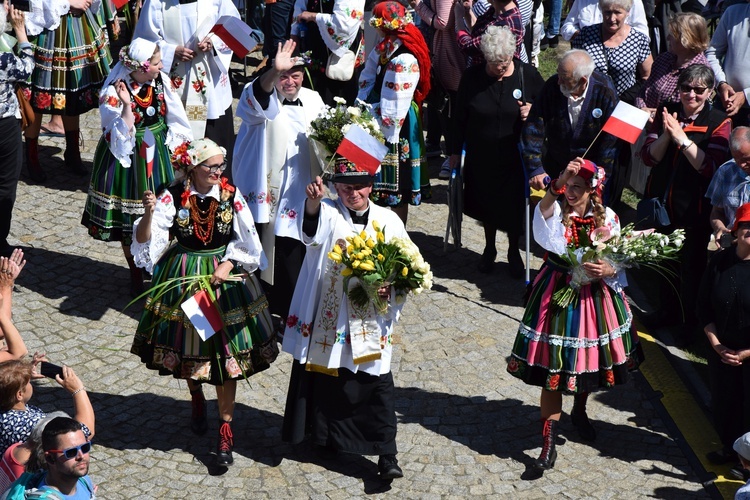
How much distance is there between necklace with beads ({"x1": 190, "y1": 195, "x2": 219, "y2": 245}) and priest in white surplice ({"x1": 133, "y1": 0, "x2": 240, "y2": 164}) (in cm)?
299

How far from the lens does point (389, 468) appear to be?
738cm

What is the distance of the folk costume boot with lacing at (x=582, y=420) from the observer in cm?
792

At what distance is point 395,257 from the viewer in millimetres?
6969

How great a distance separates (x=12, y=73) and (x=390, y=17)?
2.98 metres

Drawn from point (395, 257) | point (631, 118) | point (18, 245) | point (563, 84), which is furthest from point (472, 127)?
point (18, 245)

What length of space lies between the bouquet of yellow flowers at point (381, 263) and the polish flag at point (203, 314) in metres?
0.88

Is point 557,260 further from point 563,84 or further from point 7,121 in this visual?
point 7,121

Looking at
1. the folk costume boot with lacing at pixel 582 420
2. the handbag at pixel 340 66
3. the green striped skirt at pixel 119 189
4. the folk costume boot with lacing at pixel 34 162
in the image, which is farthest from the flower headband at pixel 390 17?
the folk costume boot with lacing at pixel 34 162

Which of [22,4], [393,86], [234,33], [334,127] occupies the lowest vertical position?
[334,127]

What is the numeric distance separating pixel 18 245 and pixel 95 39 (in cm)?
212

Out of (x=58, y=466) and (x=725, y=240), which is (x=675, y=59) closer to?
(x=725, y=240)

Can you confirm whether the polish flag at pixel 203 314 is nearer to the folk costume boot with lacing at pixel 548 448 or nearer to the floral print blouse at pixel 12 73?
the folk costume boot with lacing at pixel 548 448

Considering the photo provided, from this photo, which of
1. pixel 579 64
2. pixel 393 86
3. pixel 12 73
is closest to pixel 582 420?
pixel 579 64

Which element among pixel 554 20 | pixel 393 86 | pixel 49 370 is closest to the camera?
pixel 49 370
